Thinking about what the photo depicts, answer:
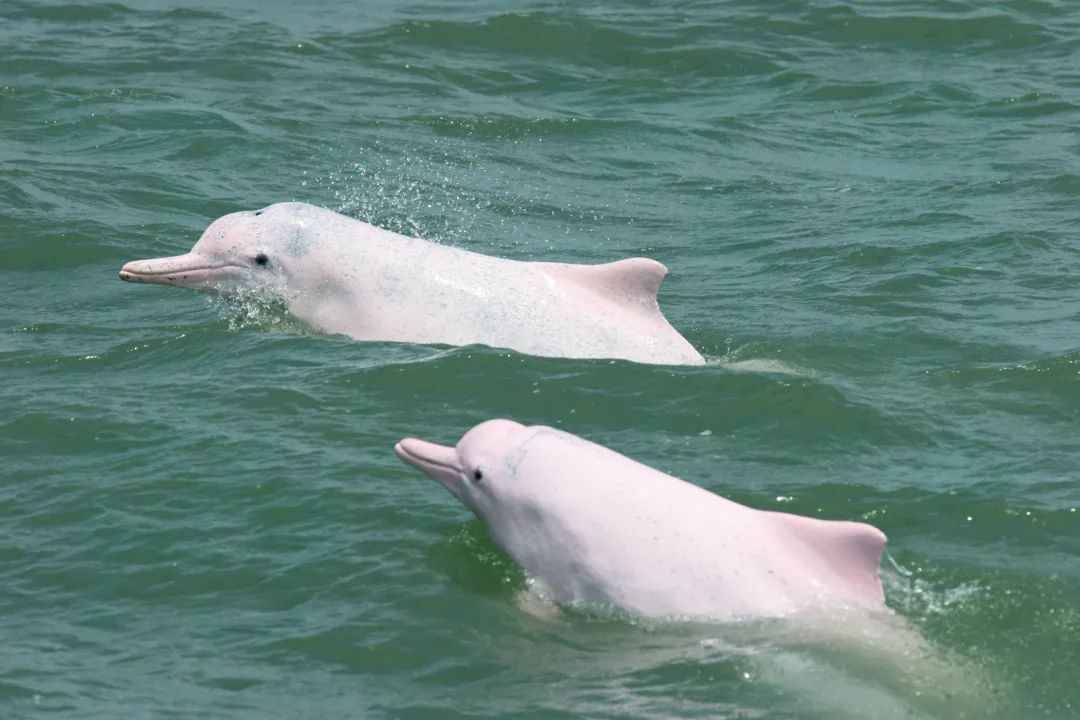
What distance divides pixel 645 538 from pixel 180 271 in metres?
6.87

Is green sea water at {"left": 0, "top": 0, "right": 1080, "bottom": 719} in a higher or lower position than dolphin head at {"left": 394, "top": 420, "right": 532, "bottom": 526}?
lower

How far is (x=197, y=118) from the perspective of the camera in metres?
24.5

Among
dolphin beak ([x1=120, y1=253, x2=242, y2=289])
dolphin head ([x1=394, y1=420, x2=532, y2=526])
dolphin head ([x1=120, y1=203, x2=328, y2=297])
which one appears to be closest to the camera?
dolphin head ([x1=394, y1=420, x2=532, y2=526])

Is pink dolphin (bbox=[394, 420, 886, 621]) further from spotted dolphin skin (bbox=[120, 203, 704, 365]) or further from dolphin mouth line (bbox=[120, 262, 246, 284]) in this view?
dolphin mouth line (bbox=[120, 262, 246, 284])

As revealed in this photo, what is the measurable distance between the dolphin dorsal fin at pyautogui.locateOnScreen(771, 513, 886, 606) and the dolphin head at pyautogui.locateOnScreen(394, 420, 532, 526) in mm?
1732

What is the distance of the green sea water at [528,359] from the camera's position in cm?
1023

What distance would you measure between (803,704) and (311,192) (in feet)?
44.3

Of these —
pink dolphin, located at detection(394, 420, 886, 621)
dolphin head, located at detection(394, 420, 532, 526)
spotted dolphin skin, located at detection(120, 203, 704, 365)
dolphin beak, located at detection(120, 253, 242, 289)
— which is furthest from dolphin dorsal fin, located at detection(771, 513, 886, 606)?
dolphin beak, located at detection(120, 253, 242, 289)

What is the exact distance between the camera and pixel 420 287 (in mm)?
15414

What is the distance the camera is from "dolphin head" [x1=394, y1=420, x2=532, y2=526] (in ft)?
36.2

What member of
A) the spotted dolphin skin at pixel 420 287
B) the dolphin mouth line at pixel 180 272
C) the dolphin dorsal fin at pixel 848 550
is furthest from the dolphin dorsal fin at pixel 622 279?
the dolphin dorsal fin at pixel 848 550

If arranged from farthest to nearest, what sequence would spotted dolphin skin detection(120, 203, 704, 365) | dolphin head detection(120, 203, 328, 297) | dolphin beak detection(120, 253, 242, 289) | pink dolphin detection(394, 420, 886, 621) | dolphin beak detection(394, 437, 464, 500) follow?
1. dolphin beak detection(120, 253, 242, 289)
2. dolphin head detection(120, 203, 328, 297)
3. spotted dolphin skin detection(120, 203, 704, 365)
4. dolphin beak detection(394, 437, 464, 500)
5. pink dolphin detection(394, 420, 886, 621)

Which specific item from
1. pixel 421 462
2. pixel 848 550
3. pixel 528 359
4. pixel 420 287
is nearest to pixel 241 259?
pixel 420 287

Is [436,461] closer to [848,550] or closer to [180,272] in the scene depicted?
[848,550]
